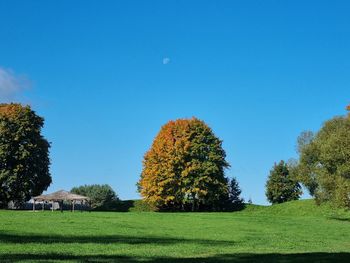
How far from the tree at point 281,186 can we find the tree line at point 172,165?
13.4m

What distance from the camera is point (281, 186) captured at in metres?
107

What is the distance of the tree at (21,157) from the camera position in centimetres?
7700

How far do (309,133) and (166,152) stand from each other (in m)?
22.9

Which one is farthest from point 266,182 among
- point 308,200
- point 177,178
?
point 177,178

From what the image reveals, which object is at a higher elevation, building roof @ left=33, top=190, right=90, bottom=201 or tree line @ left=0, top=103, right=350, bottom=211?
tree line @ left=0, top=103, right=350, bottom=211

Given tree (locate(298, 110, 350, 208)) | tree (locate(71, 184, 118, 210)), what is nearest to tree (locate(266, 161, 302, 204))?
tree (locate(71, 184, 118, 210))

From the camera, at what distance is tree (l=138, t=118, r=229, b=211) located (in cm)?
8494

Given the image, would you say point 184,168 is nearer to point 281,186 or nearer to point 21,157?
point 21,157

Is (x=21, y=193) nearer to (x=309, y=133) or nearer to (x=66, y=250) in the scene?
(x=309, y=133)

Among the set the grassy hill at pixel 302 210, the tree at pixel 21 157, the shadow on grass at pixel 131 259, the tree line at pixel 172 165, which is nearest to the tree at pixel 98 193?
the tree line at pixel 172 165

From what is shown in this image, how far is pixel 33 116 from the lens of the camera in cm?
8212

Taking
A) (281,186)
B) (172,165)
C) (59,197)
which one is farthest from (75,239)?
(281,186)

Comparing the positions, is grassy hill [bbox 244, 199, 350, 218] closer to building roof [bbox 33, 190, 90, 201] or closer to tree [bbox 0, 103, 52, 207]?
building roof [bbox 33, 190, 90, 201]

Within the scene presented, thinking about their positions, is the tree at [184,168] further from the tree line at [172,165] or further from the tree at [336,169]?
the tree at [336,169]
